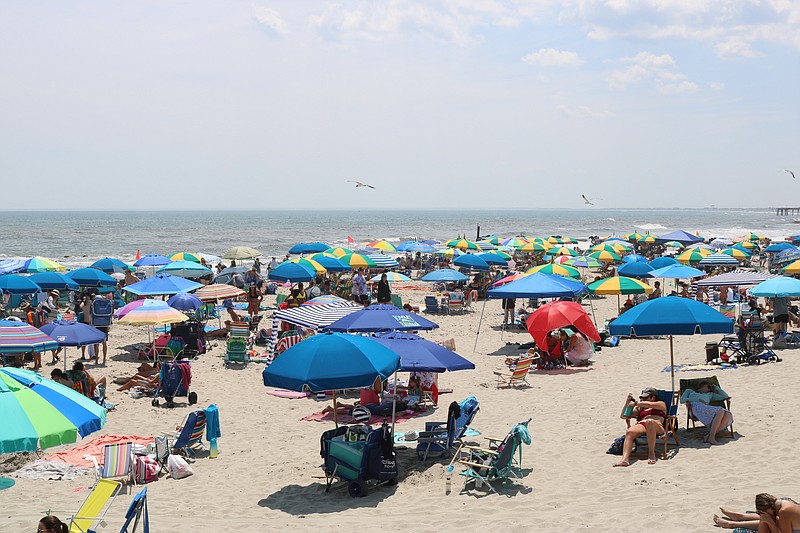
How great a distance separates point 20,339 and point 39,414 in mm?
5335

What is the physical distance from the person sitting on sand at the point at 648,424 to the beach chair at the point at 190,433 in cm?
441

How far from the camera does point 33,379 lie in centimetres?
530


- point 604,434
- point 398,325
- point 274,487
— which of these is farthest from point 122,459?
point 604,434

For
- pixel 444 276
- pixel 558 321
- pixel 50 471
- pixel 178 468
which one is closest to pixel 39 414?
pixel 178 468

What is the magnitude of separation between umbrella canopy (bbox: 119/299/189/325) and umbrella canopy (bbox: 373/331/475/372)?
18.3 feet

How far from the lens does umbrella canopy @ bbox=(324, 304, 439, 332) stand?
10.6 meters

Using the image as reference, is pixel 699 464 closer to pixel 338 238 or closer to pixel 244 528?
pixel 244 528

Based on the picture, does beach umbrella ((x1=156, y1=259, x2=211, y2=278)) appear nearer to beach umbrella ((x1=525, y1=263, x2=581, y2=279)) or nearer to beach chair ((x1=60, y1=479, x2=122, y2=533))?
beach umbrella ((x1=525, y1=263, x2=581, y2=279))

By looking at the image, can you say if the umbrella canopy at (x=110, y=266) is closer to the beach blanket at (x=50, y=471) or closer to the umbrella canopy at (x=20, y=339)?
the umbrella canopy at (x=20, y=339)

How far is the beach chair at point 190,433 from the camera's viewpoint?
8500mm

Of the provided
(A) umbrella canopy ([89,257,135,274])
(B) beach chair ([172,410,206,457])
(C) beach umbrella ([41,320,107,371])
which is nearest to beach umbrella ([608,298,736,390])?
(B) beach chair ([172,410,206,457])

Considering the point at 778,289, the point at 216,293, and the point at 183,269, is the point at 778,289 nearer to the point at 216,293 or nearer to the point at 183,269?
the point at 216,293

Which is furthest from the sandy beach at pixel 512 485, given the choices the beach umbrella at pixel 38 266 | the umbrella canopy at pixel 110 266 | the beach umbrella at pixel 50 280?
the umbrella canopy at pixel 110 266

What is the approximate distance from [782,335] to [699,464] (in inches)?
294
